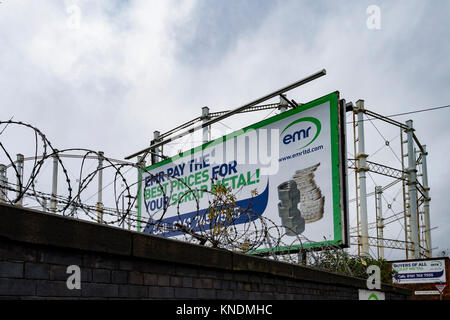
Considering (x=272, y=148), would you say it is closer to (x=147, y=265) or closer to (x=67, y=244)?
(x=147, y=265)

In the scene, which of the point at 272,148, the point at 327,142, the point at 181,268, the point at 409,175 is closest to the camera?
the point at 181,268

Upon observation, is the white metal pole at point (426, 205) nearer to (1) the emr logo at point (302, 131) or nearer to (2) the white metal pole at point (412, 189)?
(2) the white metal pole at point (412, 189)

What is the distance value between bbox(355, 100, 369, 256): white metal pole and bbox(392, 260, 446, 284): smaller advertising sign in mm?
2379

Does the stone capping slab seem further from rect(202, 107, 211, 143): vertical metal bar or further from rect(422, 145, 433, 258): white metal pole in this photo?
rect(422, 145, 433, 258): white metal pole

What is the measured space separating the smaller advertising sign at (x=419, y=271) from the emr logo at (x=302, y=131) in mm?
14110

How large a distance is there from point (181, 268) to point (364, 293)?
7131mm

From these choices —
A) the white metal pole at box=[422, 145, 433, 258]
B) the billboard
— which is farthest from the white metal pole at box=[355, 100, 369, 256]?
the billboard

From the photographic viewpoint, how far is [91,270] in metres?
4.51

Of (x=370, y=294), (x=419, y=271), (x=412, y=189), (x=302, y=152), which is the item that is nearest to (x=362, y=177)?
(x=419, y=271)

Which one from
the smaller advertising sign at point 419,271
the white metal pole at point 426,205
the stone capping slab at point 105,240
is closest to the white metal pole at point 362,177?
the smaller advertising sign at point 419,271

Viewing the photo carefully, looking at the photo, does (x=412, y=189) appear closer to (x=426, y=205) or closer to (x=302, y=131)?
(x=426, y=205)

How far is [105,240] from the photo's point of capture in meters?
4.58

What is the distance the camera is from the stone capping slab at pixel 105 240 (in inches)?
151

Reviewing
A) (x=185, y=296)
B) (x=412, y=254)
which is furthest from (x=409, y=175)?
(x=185, y=296)
